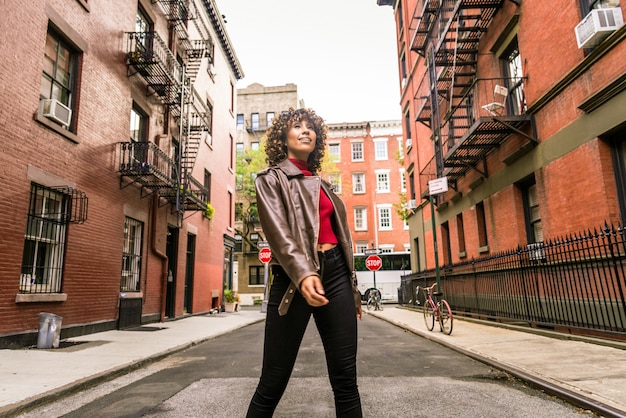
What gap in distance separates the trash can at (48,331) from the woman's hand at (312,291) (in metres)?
7.78

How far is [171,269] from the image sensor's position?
16.2 m

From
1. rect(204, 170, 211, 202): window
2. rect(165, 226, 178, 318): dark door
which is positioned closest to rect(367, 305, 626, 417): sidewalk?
rect(165, 226, 178, 318): dark door

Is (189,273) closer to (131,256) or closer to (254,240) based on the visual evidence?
(131,256)

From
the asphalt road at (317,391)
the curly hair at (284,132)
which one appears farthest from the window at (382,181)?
the curly hair at (284,132)

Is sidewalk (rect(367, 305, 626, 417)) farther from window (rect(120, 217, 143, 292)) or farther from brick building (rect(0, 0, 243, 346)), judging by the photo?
window (rect(120, 217, 143, 292))

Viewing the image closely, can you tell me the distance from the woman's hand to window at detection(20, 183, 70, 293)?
8170 mm

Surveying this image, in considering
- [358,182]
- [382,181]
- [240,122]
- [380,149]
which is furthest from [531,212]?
[240,122]

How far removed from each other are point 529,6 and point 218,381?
10.9 metres

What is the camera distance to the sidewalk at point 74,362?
4507mm

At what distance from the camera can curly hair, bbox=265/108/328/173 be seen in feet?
9.28

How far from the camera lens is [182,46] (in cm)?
1733

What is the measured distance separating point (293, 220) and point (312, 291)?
425mm

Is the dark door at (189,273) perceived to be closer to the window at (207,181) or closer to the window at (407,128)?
the window at (207,181)

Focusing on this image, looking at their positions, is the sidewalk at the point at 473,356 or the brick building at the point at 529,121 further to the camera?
the brick building at the point at 529,121
